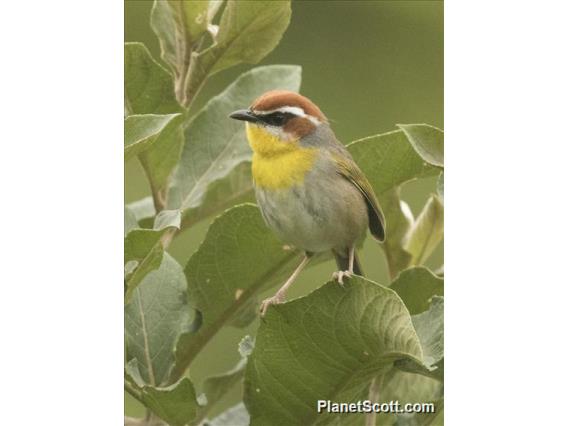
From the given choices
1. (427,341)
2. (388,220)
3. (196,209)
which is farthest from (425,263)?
(196,209)

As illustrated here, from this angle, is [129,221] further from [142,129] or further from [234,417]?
[234,417]

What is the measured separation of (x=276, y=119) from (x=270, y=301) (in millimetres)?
557

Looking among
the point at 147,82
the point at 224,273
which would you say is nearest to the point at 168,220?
the point at 224,273

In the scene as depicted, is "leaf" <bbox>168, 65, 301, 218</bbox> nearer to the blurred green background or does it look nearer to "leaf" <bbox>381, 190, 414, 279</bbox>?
the blurred green background

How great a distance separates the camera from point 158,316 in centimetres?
283

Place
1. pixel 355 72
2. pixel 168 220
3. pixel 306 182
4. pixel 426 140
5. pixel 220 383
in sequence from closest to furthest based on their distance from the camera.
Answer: pixel 168 220
pixel 426 140
pixel 220 383
pixel 306 182
pixel 355 72

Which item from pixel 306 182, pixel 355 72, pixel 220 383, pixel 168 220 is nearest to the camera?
pixel 168 220

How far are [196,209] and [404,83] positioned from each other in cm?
66

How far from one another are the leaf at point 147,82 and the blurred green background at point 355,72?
0.14 meters

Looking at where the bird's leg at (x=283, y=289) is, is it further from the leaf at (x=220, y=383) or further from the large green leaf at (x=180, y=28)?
the large green leaf at (x=180, y=28)

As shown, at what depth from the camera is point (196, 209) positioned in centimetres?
291

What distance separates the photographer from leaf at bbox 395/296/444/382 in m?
2.64

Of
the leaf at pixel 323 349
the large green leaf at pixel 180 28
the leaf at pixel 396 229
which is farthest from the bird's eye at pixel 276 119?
the leaf at pixel 323 349

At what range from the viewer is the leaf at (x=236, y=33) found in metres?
2.90
